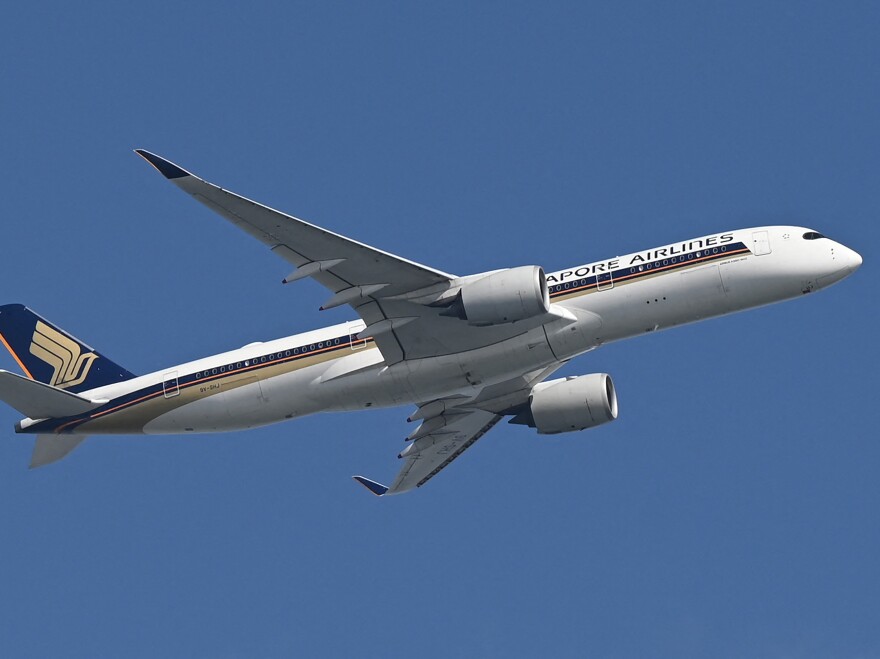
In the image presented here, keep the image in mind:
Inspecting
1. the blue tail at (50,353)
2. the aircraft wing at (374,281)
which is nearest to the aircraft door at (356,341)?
the aircraft wing at (374,281)

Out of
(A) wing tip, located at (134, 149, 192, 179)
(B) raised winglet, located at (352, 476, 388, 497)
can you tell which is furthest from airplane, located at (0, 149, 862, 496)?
(B) raised winglet, located at (352, 476, 388, 497)

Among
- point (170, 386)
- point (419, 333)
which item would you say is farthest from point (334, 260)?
point (170, 386)

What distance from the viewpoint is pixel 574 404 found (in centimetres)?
5503

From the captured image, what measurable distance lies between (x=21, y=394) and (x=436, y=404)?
52.3 feet

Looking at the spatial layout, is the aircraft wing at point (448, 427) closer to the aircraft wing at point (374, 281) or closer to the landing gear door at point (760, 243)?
the aircraft wing at point (374, 281)

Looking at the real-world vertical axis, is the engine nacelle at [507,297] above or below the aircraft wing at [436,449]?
above

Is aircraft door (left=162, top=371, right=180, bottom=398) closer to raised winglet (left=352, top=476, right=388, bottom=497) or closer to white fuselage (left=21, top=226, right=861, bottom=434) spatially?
white fuselage (left=21, top=226, right=861, bottom=434)

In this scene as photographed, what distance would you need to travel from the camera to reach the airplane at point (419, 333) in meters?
48.0

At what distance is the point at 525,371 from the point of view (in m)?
51.1

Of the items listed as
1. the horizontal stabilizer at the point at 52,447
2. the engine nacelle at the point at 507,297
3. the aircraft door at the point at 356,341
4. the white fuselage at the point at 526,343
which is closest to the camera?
the engine nacelle at the point at 507,297

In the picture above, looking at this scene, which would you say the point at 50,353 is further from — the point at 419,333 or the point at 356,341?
the point at 419,333

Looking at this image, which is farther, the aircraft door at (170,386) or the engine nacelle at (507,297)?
the aircraft door at (170,386)

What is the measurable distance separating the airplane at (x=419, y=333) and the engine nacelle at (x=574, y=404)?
0.18 ft

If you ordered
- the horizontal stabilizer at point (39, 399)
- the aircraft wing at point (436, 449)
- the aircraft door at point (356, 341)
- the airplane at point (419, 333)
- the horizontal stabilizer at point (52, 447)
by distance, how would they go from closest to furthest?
the airplane at point (419, 333)
the aircraft door at point (356, 341)
the horizontal stabilizer at point (39, 399)
the horizontal stabilizer at point (52, 447)
the aircraft wing at point (436, 449)
